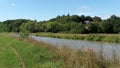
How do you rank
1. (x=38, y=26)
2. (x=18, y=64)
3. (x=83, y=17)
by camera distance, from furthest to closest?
(x=83, y=17), (x=38, y=26), (x=18, y=64)

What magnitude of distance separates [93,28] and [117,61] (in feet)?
277

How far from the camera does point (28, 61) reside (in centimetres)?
1656

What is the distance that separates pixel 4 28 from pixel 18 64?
259ft

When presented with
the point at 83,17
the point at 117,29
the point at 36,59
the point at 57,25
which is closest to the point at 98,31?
the point at 117,29

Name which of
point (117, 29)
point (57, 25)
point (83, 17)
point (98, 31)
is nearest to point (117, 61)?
point (117, 29)

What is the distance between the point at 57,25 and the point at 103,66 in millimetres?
106677

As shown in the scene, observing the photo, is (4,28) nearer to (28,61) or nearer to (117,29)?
(117,29)

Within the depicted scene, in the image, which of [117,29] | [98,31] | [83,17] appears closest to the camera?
[117,29]

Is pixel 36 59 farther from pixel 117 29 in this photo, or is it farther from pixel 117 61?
pixel 117 29

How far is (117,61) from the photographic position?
Result: 13852 millimetres

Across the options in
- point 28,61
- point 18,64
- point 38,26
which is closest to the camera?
point 18,64

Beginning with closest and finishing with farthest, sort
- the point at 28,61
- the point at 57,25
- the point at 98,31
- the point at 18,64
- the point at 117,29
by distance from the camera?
the point at 18,64 < the point at 28,61 < the point at 117,29 < the point at 98,31 < the point at 57,25

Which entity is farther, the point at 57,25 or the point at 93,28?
the point at 57,25

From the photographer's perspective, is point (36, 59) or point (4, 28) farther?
point (4, 28)
